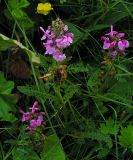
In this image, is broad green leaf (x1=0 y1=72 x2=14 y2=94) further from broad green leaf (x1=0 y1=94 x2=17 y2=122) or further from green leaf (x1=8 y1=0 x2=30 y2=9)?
green leaf (x1=8 y1=0 x2=30 y2=9)

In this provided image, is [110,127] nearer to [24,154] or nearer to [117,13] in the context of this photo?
[24,154]

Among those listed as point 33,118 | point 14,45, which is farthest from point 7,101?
point 14,45

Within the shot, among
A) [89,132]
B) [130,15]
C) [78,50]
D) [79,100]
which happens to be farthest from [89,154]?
[130,15]

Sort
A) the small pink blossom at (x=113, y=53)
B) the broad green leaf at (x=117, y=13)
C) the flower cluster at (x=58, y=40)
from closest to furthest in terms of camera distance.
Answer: the flower cluster at (x=58, y=40) < the small pink blossom at (x=113, y=53) < the broad green leaf at (x=117, y=13)

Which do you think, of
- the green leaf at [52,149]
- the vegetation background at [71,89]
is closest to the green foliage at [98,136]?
the vegetation background at [71,89]

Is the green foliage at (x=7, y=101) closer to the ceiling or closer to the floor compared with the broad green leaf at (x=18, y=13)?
closer to the floor

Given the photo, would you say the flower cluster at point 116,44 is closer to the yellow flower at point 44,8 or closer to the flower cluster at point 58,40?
the flower cluster at point 58,40

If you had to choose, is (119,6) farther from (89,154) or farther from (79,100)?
(89,154)
